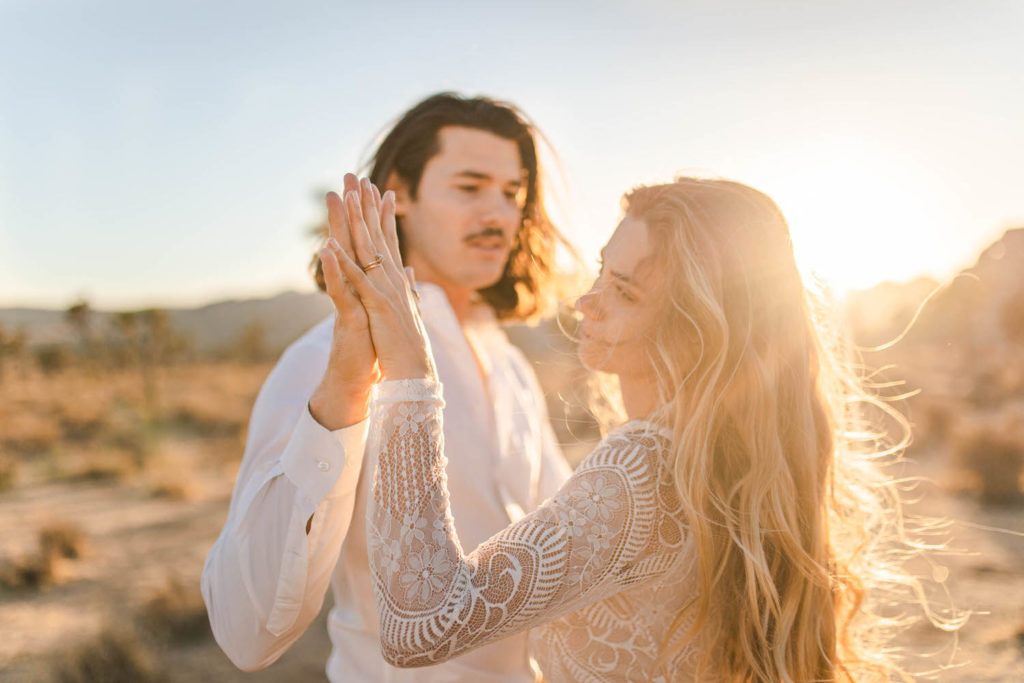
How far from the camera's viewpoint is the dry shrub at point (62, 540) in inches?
320

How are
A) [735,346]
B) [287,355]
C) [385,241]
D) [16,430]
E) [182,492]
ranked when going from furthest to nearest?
[16,430] → [182,492] → [287,355] → [735,346] → [385,241]

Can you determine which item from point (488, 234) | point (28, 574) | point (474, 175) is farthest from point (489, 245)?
point (28, 574)

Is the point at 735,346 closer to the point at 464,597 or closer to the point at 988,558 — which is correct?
the point at 464,597

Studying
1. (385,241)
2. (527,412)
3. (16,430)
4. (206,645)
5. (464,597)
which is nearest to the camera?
(464,597)

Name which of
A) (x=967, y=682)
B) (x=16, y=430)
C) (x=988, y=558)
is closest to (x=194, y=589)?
(x=967, y=682)

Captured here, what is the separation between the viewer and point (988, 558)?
729cm

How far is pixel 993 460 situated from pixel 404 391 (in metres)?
10.8

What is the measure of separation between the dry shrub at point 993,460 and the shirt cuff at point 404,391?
33.4 feet

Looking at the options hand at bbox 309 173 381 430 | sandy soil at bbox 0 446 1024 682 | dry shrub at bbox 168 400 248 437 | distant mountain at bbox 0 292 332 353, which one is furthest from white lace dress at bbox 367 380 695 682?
distant mountain at bbox 0 292 332 353

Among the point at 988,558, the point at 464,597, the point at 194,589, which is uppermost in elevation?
the point at 464,597

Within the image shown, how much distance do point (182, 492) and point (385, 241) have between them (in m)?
11.1

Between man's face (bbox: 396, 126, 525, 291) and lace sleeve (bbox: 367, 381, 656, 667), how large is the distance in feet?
4.42

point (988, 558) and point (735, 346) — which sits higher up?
point (735, 346)

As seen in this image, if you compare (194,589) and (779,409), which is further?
(194,589)
